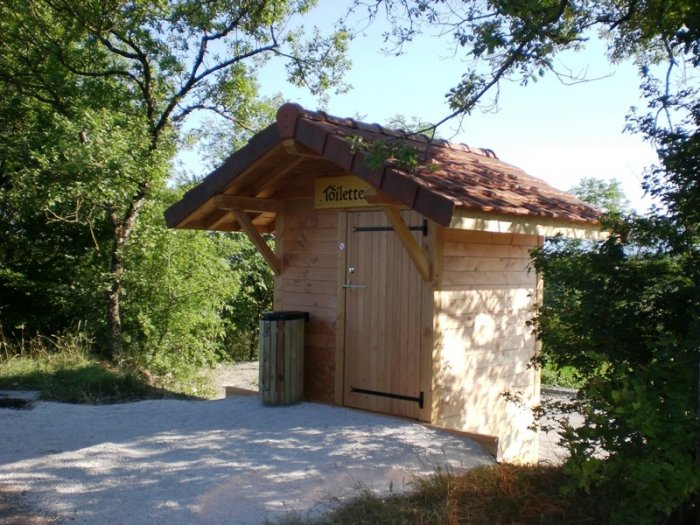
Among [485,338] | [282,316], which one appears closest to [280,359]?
[282,316]

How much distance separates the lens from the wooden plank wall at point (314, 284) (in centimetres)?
842

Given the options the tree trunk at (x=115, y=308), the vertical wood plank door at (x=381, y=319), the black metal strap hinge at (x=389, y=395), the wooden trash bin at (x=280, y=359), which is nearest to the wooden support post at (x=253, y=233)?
the wooden trash bin at (x=280, y=359)

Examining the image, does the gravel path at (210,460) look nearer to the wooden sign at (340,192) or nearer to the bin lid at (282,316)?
the bin lid at (282,316)

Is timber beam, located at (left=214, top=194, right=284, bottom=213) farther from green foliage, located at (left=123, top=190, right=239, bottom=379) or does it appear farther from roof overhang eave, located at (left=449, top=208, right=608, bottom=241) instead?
green foliage, located at (left=123, top=190, right=239, bottom=379)

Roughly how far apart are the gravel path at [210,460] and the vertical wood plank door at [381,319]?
0.33 metres

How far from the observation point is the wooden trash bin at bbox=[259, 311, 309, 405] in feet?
26.6

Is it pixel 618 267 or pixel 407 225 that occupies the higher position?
pixel 407 225

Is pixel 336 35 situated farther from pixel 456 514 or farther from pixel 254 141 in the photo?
pixel 456 514

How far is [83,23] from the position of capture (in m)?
12.3

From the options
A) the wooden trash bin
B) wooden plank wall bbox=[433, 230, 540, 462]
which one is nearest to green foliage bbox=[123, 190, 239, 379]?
the wooden trash bin

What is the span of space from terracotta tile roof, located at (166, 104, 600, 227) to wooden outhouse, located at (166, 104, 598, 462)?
0.02 metres

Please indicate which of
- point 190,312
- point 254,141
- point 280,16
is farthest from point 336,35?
point 254,141

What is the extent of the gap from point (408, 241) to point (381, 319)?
3.66 ft

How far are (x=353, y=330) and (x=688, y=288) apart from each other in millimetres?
4081
